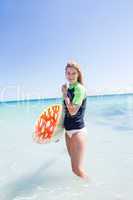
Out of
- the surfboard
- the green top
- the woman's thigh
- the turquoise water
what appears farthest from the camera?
the surfboard

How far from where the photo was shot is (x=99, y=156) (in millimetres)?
5750

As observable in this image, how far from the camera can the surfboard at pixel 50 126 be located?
3.82 m

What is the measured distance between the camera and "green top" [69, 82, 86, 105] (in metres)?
3.45

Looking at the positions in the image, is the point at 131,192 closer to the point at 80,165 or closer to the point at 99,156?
the point at 80,165

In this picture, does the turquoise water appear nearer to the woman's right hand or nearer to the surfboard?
the surfboard

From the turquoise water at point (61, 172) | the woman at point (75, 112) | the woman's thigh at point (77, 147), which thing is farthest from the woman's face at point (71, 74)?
the turquoise water at point (61, 172)

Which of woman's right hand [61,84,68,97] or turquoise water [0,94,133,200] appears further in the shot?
turquoise water [0,94,133,200]

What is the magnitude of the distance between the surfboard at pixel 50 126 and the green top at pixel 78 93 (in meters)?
0.37

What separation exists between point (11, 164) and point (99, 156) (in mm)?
1512

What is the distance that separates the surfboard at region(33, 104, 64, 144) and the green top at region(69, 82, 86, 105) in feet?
1.22

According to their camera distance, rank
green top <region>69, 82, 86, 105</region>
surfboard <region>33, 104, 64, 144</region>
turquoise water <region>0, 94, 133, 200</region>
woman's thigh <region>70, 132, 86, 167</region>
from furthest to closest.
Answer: surfboard <region>33, 104, 64, 144</region>
turquoise water <region>0, 94, 133, 200</region>
woman's thigh <region>70, 132, 86, 167</region>
green top <region>69, 82, 86, 105</region>

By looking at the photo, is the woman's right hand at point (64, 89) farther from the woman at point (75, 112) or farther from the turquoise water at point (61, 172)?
the turquoise water at point (61, 172)

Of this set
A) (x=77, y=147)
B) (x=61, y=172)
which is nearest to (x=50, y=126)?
(x=77, y=147)

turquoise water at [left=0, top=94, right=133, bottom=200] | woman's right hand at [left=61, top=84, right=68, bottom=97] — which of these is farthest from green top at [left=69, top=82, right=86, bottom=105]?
turquoise water at [left=0, top=94, right=133, bottom=200]
